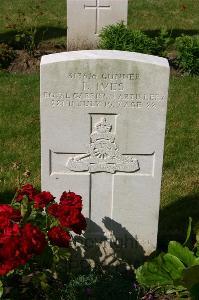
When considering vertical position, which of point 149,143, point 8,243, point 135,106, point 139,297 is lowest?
point 139,297

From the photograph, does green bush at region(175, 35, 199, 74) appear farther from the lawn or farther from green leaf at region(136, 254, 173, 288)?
green leaf at region(136, 254, 173, 288)

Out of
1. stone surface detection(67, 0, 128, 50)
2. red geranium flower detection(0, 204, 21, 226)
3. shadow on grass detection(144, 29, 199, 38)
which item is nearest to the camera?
red geranium flower detection(0, 204, 21, 226)

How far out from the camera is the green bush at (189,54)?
827cm

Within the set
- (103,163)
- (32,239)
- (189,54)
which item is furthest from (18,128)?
(32,239)

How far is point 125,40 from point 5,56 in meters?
1.81

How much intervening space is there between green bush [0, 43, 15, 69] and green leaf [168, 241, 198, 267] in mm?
5482

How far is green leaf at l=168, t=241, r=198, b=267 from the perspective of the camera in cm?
356

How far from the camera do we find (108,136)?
3619 millimetres

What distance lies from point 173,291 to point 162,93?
51.4 inches

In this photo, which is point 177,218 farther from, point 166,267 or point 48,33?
point 48,33

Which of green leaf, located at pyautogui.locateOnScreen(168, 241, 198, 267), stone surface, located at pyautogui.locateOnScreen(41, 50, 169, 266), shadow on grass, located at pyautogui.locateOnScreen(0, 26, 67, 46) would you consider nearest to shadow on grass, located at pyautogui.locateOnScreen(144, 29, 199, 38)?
shadow on grass, located at pyautogui.locateOnScreen(0, 26, 67, 46)

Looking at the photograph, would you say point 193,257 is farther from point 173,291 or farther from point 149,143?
point 149,143

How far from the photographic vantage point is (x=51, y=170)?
147 inches

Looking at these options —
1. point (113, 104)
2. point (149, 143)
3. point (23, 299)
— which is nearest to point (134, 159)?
point (149, 143)
